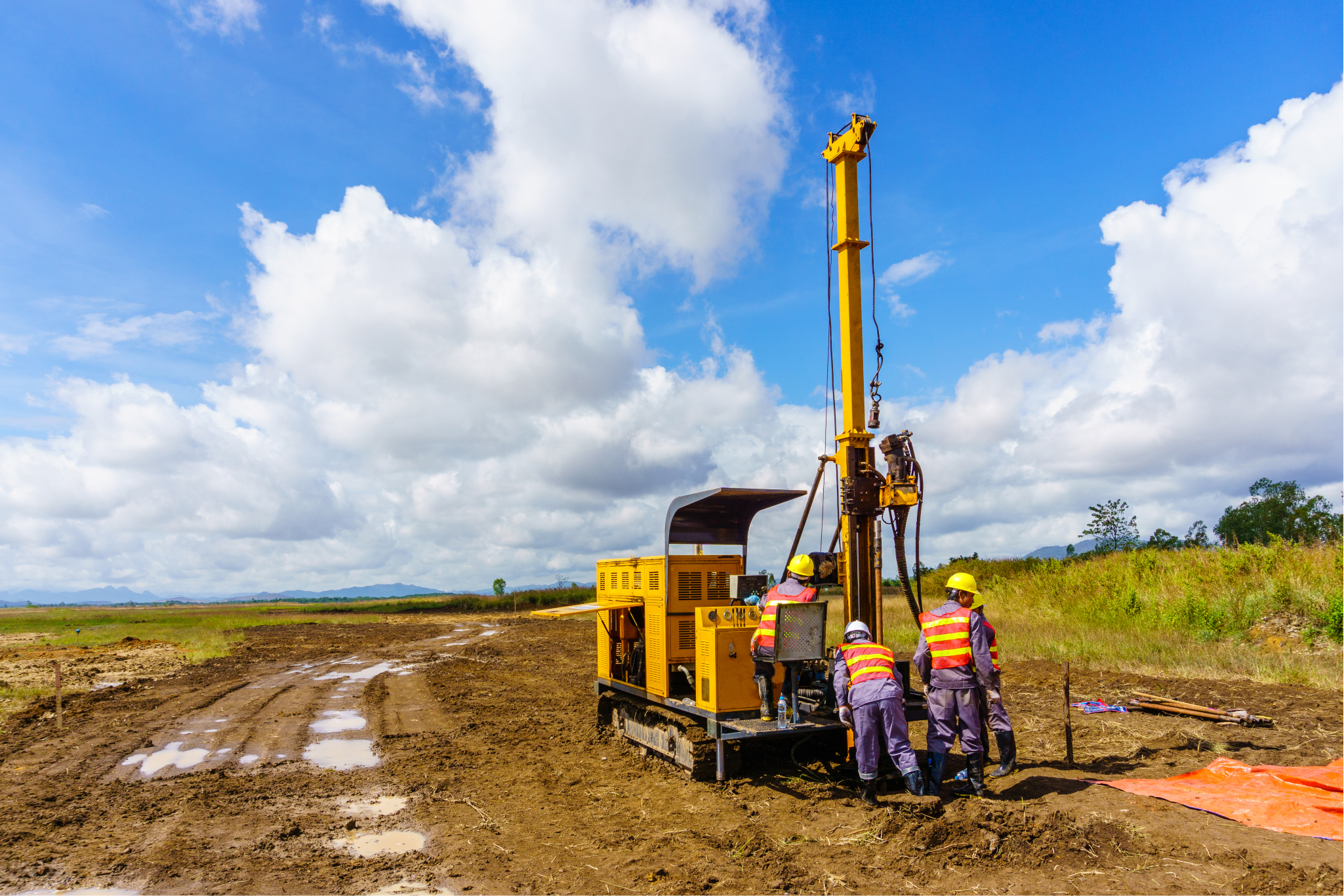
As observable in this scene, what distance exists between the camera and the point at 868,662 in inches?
314

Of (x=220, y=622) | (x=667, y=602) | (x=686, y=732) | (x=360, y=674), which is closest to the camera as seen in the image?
(x=686, y=732)

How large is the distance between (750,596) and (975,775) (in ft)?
10.3

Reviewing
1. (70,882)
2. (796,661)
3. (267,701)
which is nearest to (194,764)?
(70,882)

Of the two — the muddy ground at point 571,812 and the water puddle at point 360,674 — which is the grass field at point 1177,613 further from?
the water puddle at point 360,674

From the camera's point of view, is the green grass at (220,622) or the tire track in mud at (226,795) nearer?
the tire track in mud at (226,795)

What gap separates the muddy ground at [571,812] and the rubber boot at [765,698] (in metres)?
0.86

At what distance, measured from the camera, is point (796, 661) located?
8453 millimetres

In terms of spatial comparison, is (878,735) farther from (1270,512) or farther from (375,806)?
(1270,512)

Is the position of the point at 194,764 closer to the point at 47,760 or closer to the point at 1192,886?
the point at 47,760

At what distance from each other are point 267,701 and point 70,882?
10.4m

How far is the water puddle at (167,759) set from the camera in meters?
10.8

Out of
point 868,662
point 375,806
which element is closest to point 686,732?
point 868,662

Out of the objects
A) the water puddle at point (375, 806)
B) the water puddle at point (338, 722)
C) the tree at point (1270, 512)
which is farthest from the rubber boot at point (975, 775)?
the tree at point (1270, 512)

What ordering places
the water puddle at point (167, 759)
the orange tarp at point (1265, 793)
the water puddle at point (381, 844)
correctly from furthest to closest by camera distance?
1. the water puddle at point (167, 759)
2. the water puddle at point (381, 844)
3. the orange tarp at point (1265, 793)
